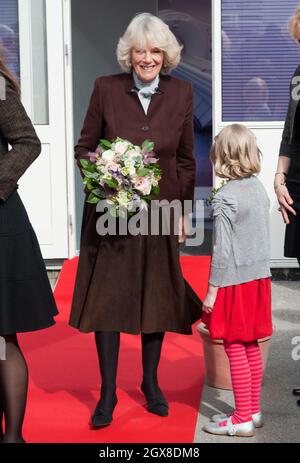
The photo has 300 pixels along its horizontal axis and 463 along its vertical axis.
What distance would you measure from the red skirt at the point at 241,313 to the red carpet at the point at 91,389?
504 mm

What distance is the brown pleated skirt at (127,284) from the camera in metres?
4.74

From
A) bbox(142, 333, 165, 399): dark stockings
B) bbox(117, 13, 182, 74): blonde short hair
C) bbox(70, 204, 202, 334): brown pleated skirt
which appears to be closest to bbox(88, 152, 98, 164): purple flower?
bbox(70, 204, 202, 334): brown pleated skirt

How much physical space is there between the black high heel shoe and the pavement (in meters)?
0.41

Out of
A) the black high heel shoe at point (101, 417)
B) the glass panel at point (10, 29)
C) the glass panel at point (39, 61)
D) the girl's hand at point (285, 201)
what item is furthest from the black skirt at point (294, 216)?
the glass panel at point (10, 29)

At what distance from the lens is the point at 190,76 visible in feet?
34.4

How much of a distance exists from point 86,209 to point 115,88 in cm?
58

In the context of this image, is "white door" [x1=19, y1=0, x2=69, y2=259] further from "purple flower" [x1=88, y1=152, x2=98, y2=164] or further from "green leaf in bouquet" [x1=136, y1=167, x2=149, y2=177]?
"green leaf in bouquet" [x1=136, y1=167, x2=149, y2=177]

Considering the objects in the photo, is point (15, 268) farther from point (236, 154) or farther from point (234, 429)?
point (234, 429)

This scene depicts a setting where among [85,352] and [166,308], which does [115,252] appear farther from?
[85,352]

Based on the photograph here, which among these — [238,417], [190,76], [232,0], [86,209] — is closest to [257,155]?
[86,209]

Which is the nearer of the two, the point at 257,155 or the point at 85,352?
the point at 257,155

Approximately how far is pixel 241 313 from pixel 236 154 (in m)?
0.69

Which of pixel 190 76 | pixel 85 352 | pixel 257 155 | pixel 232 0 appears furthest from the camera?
pixel 190 76

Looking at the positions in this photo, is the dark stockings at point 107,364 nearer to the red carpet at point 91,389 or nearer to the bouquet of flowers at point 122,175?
the red carpet at point 91,389
